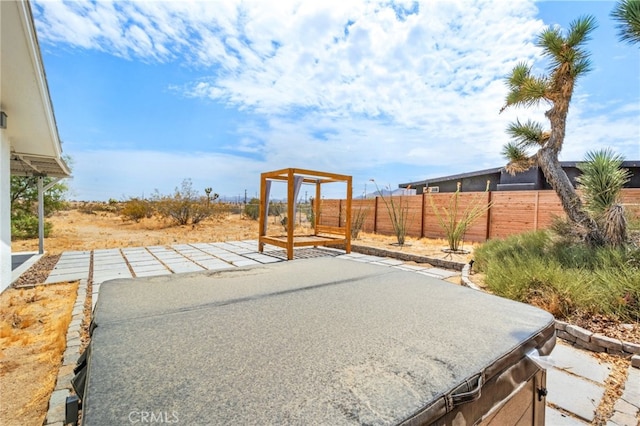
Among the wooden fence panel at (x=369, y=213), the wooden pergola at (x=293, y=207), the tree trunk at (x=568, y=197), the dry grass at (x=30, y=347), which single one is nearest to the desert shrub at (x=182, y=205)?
the wooden fence panel at (x=369, y=213)

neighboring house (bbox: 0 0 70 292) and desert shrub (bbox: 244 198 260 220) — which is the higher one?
neighboring house (bbox: 0 0 70 292)

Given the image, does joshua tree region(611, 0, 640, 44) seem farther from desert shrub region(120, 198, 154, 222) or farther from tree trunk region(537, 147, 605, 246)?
desert shrub region(120, 198, 154, 222)

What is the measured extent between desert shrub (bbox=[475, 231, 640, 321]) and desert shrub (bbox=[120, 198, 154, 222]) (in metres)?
14.3

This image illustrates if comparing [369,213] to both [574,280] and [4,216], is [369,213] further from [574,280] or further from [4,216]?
[4,216]

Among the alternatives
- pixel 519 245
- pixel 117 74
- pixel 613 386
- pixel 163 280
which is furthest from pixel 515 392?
pixel 117 74

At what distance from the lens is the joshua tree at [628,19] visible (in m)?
3.46

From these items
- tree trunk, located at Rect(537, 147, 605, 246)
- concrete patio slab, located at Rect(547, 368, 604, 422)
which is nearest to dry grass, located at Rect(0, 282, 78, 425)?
concrete patio slab, located at Rect(547, 368, 604, 422)

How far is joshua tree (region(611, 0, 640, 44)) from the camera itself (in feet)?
11.4

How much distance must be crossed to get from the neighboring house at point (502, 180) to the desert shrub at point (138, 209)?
12.5 m

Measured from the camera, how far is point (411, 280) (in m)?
1.93

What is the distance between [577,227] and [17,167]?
1082cm

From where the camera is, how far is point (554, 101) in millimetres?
4770

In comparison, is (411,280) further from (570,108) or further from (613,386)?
(570,108)

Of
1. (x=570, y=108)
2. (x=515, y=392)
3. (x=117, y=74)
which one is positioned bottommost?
(x=515, y=392)
